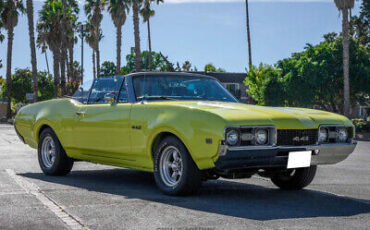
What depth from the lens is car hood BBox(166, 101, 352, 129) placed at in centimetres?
593

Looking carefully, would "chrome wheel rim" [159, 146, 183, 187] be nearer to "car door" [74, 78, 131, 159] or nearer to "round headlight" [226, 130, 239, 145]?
"car door" [74, 78, 131, 159]

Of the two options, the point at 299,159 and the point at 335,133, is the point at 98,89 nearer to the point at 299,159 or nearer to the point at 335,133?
the point at 299,159

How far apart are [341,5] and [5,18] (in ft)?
101

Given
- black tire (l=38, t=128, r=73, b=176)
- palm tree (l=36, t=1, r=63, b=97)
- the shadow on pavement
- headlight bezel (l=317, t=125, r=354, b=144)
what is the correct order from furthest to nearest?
palm tree (l=36, t=1, r=63, b=97) < black tire (l=38, t=128, r=73, b=176) < headlight bezel (l=317, t=125, r=354, b=144) < the shadow on pavement

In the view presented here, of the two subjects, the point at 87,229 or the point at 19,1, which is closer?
the point at 87,229

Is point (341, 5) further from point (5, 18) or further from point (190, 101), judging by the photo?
point (5, 18)

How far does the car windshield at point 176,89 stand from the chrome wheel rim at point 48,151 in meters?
2.13

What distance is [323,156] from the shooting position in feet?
21.2

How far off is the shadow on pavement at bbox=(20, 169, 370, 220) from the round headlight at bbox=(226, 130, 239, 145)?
2.24ft

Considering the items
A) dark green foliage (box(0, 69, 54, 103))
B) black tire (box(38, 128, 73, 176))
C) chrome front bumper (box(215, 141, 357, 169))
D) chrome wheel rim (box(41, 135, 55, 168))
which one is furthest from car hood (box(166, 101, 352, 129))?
dark green foliage (box(0, 69, 54, 103))

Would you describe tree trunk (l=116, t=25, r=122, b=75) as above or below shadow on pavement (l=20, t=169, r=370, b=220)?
above

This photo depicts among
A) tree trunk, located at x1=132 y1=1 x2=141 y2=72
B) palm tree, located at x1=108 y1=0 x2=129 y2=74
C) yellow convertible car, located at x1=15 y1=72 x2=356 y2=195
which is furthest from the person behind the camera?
palm tree, located at x1=108 y1=0 x2=129 y2=74

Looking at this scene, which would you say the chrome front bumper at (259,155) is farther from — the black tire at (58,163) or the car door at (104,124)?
the black tire at (58,163)

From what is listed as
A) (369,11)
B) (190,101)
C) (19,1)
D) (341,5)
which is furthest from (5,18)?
(190,101)
